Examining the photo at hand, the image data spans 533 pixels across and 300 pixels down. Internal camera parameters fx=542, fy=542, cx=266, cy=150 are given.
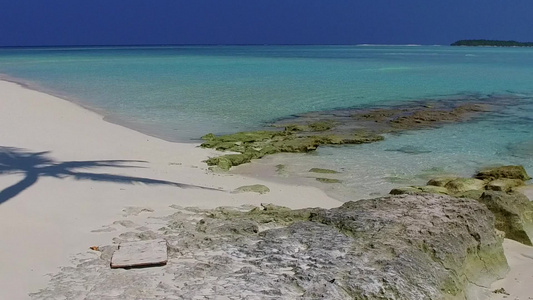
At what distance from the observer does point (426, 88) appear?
95.9 feet

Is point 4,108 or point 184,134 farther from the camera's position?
point 4,108

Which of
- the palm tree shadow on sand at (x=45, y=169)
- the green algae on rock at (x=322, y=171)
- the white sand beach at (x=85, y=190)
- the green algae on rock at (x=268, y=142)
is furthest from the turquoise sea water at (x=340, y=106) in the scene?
the palm tree shadow on sand at (x=45, y=169)

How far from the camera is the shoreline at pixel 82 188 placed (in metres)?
5.47

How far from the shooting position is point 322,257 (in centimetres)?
493

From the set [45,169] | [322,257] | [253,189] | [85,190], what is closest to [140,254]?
[322,257]

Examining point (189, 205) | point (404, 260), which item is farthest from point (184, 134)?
point (404, 260)

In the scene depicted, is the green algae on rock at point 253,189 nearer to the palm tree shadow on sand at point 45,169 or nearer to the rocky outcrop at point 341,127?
the palm tree shadow on sand at point 45,169

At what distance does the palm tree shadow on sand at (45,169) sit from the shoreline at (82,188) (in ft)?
0.05

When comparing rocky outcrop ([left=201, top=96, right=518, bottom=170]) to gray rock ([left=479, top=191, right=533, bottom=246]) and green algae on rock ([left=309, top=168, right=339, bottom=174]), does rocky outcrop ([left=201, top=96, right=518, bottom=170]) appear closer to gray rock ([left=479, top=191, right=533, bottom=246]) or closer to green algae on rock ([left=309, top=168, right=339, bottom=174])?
green algae on rock ([left=309, top=168, right=339, bottom=174])

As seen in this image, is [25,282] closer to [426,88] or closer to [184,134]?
[184,134]

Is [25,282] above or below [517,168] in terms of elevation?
above

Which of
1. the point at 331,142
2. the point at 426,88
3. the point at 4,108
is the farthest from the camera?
the point at 426,88

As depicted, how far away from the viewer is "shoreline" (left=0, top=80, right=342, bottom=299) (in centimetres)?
547

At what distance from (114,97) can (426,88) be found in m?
16.3
